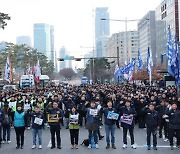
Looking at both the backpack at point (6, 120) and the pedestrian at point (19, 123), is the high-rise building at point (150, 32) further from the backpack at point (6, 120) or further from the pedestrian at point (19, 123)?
the pedestrian at point (19, 123)

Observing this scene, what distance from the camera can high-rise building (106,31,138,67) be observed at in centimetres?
13988

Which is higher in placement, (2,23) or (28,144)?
(2,23)

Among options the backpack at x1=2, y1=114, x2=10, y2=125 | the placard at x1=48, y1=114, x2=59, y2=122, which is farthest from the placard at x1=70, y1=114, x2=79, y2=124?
the backpack at x1=2, y1=114, x2=10, y2=125

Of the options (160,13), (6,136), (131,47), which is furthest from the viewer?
→ (131,47)

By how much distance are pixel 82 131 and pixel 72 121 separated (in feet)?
15.8

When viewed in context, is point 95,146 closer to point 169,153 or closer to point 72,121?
point 72,121

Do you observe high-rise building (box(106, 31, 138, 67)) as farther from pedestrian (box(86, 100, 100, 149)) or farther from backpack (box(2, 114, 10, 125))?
pedestrian (box(86, 100, 100, 149))

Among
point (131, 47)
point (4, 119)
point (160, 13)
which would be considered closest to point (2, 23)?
point (4, 119)

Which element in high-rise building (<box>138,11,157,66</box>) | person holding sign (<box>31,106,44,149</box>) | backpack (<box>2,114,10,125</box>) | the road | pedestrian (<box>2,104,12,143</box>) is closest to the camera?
the road

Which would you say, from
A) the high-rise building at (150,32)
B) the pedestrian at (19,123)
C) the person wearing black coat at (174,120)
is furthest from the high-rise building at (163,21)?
the pedestrian at (19,123)

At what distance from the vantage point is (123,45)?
153500 mm

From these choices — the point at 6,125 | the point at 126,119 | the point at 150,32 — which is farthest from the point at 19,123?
the point at 150,32

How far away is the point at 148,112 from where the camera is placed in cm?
1318

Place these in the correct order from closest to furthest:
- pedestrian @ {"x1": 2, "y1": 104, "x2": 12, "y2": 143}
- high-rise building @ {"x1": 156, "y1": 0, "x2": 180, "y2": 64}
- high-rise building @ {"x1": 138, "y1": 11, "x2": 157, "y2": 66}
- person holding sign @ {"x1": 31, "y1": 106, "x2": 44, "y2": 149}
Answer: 1. person holding sign @ {"x1": 31, "y1": 106, "x2": 44, "y2": 149}
2. pedestrian @ {"x1": 2, "y1": 104, "x2": 12, "y2": 143}
3. high-rise building @ {"x1": 156, "y1": 0, "x2": 180, "y2": 64}
4. high-rise building @ {"x1": 138, "y1": 11, "x2": 157, "y2": 66}
